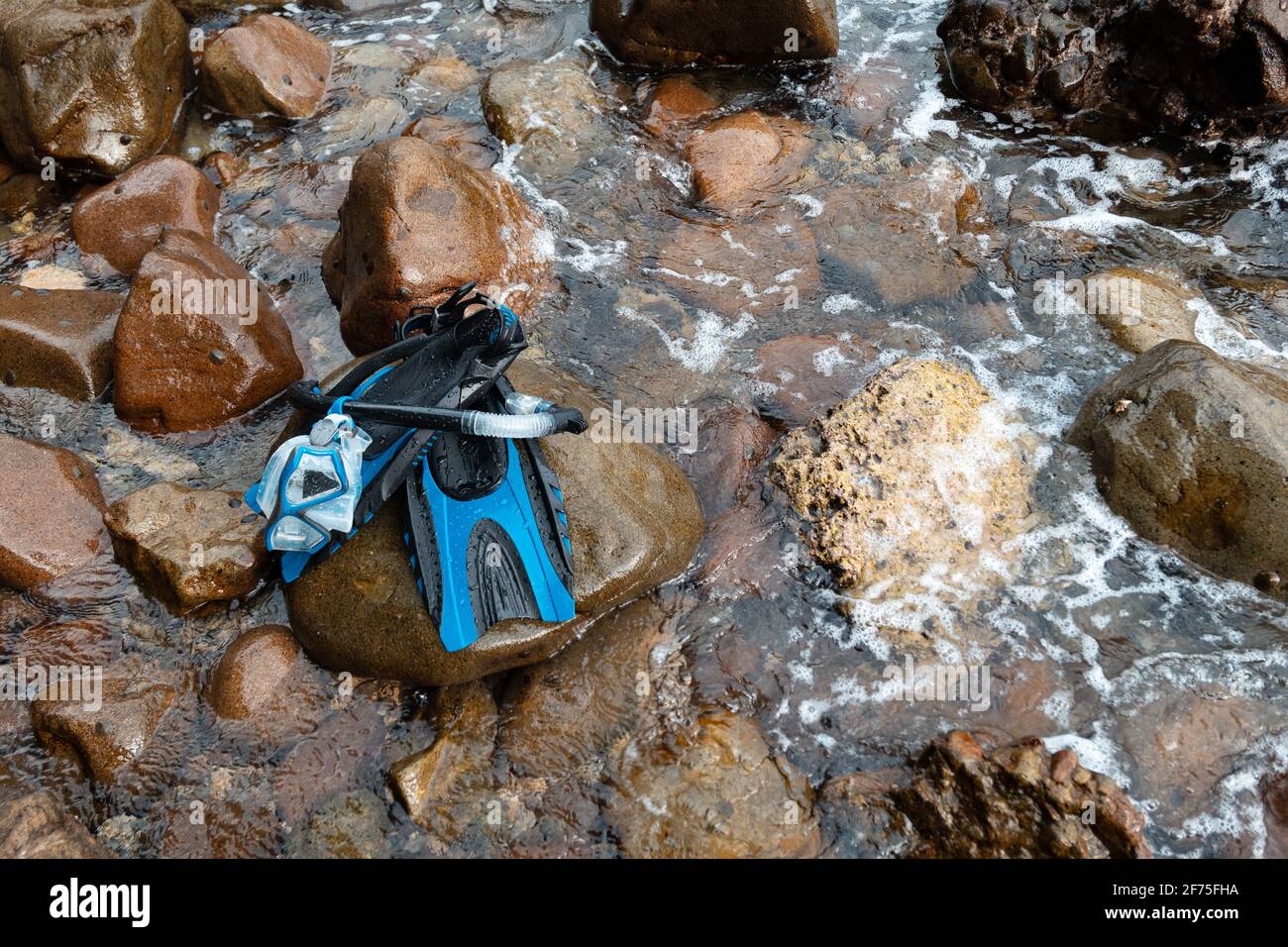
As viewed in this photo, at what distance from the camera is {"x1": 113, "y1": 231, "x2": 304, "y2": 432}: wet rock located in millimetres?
4992

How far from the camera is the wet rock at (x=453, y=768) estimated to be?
3816 millimetres

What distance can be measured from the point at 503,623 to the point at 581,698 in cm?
52

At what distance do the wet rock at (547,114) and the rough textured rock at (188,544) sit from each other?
154 inches

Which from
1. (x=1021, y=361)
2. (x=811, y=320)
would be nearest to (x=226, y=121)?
(x=811, y=320)

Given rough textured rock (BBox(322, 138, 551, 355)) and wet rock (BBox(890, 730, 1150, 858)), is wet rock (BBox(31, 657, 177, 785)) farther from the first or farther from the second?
wet rock (BBox(890, 730, 1150, 858))

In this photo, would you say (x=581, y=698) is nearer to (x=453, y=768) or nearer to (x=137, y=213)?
(x=453, y=768)

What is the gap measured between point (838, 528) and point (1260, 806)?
2.19m

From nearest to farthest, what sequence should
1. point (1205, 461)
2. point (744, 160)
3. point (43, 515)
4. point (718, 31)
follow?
point (1205, 461) → point (43, 515) → point (744, 160) → point (718, 31)

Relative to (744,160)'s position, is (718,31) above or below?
above

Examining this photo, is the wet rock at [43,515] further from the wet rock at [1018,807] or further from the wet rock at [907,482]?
the wet rock at [1018,807]

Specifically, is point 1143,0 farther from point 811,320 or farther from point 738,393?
point 738,393

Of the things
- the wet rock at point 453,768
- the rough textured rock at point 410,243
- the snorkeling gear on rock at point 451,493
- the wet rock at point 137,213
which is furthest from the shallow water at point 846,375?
the snorkeling gear on rock at point 451,493

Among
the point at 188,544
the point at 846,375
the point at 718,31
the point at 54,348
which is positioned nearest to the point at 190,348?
the point at 54,348

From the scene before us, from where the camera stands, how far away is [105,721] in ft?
13.0
